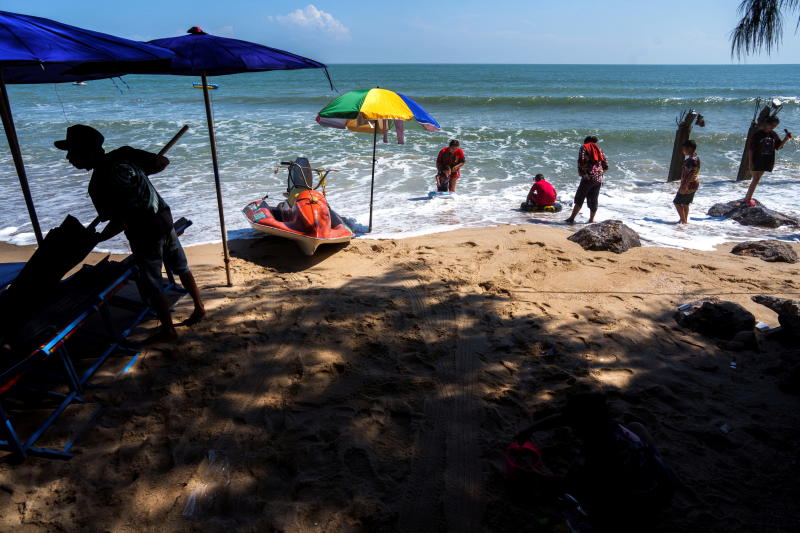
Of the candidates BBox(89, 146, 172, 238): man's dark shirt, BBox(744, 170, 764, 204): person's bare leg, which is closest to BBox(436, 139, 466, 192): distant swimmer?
BBox(744, 170, 764, 204): person's bare leg

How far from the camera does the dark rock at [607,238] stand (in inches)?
257

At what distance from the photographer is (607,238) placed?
6590mm

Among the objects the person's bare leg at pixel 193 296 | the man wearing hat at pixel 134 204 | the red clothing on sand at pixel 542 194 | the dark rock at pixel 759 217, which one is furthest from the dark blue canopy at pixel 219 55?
the dark rock at pixel 759 217

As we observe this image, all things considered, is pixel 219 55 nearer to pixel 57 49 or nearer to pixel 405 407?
pixel 57 49

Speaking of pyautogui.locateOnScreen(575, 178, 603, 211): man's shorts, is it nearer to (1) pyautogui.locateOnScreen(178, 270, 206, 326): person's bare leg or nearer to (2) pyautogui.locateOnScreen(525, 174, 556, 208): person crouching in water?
(2) pyautogui.locateOnScreen(525, 174, 556, 208): person crouching in water

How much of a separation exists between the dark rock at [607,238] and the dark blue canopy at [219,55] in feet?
14.6

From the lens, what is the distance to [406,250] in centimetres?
661

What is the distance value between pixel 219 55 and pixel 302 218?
8.56ft

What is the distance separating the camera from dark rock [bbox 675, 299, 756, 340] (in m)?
4.29

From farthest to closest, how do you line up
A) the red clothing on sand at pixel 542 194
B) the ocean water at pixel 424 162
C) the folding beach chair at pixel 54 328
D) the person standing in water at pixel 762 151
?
1. the person standing in water at pixel 762 151
2. the red clothing on sand at pixel 542 194
3. the ocean water at pixel 424 162
4. the folding beach chair at pixel 54 328

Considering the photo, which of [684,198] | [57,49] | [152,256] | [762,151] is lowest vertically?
[684,198]

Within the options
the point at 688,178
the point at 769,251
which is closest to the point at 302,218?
the point at 769,251

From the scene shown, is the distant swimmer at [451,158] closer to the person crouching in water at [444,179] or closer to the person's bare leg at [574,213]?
the person crouching in water at [444,179]

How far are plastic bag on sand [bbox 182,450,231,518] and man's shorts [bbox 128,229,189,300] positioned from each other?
162cm
